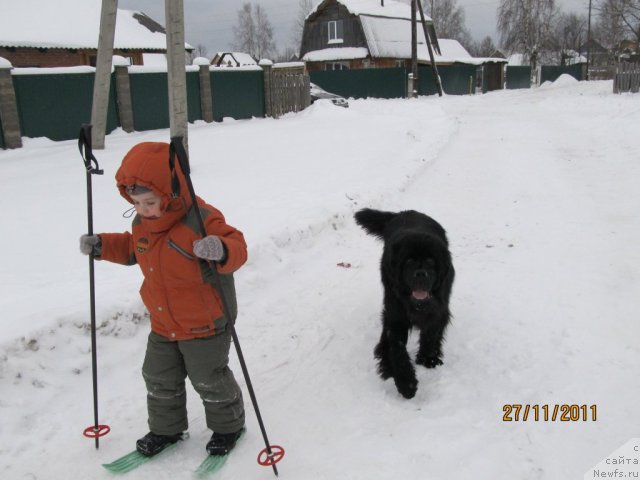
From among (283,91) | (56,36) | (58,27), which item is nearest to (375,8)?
(58,27)

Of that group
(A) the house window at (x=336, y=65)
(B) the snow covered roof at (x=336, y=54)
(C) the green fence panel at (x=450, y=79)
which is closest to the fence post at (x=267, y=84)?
(C) the green fence panel at (x=450, y=79)

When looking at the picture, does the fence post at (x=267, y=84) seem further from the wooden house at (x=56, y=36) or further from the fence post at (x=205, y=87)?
the wooden house at (x=56, y=36)

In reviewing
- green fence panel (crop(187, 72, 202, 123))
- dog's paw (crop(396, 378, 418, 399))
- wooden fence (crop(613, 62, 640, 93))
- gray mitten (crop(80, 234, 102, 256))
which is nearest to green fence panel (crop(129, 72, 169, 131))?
green fence panel (crop(187, 72, 202, 123))

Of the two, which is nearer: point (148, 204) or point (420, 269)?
point (148, 204)

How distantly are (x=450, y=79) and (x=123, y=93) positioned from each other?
102ft

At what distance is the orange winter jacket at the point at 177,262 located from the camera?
98.8 inches

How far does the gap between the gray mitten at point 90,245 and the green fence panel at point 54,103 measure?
11.5m

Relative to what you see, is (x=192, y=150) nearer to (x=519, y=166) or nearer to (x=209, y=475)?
(x=519, y=166)

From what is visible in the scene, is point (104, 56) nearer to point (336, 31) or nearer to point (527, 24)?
point (336, 31)

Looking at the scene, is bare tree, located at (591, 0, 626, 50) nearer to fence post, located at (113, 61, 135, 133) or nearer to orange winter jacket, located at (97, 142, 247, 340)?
fence post, located at (113, 61, 135, 133)

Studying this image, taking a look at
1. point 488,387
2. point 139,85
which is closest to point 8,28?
point 139,85

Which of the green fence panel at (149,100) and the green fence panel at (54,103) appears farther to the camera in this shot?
the green fence panel at (149,100)

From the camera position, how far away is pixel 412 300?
3.23m

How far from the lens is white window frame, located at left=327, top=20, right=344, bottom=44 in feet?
142
